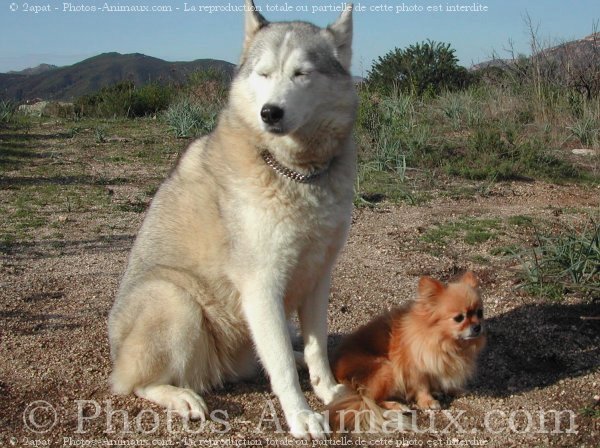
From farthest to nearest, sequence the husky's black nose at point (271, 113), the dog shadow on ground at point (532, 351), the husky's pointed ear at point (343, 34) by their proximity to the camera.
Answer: the dog shadow on ground at point (532, 351), the husky's pointed ear at point (343, 34), the husky's black nose at point (271, 113)

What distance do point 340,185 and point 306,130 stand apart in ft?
1.01

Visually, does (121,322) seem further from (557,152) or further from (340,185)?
(557,152)

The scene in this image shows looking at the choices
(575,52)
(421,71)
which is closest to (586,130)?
(575,52)

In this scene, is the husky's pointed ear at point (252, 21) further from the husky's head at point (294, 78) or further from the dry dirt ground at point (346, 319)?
the dry dirt ground at point (346, 319)

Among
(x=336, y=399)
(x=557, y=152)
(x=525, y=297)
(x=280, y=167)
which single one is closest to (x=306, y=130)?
(x=280, y=167)

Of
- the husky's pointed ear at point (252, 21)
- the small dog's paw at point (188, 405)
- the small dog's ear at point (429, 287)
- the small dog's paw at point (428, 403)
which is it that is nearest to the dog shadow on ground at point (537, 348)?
the small dog's paw at point (428, 403)

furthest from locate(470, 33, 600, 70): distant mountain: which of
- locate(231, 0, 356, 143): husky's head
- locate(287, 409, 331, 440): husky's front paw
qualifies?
locate(287, 409, 331, 440): husky's front paw

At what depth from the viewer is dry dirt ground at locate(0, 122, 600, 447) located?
3.08 m

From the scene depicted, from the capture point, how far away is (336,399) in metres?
3.21

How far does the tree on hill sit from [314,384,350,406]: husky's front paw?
12.1m

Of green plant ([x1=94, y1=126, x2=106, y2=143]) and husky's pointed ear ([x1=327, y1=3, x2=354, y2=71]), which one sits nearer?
husky's pointed ear ([x1=327, y1=3, x2=354, y2=71])

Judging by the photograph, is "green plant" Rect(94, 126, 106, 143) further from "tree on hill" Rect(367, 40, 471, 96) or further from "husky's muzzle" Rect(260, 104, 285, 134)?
"husky's muzzle" Rect(260, 104, 285, 134)

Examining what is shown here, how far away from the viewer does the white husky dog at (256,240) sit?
303cm
